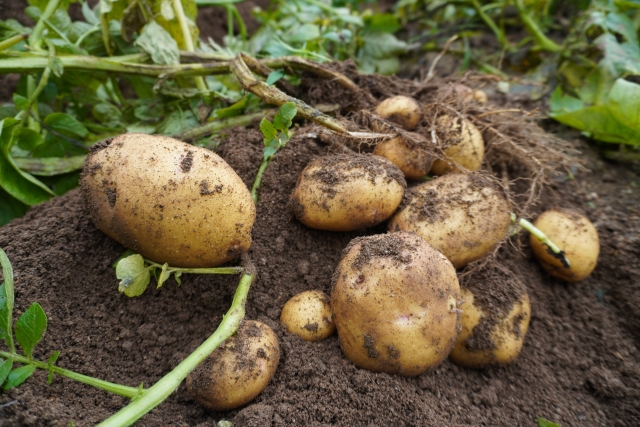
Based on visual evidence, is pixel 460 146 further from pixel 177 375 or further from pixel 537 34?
pixel 537 34

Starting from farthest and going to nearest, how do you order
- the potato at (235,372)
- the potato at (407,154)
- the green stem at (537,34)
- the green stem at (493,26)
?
the green stem at (493,26), the green stem at (537,34), the potato at (407,154), the potato at (235,372)

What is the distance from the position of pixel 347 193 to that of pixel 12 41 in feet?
3.40

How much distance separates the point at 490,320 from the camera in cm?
106

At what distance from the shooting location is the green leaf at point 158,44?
1294 mm

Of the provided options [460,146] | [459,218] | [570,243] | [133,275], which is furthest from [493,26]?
[133,275]

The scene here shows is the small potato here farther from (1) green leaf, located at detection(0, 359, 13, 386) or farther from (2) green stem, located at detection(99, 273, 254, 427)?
(1) green leaf, located at detection(0, 359, 13, 386)

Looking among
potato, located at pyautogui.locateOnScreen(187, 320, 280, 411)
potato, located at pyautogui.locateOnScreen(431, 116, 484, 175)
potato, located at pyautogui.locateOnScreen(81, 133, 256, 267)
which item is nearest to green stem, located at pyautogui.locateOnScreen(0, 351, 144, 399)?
potato, located at pyautogui.locateOnScreen(187, 320, 280, 411)

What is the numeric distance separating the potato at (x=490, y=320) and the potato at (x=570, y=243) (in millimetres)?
206

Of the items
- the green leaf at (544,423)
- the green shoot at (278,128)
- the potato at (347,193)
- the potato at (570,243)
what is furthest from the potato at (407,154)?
the green leaf at (544,423)

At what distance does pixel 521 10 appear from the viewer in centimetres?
207

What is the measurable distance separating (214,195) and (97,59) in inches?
25.7

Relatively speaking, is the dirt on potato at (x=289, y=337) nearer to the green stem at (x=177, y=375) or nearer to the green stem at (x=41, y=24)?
the green stem at (x=177, y=375)

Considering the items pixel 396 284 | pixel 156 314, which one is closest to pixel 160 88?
pixel 156 314

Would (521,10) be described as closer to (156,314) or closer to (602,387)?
(602,387)
